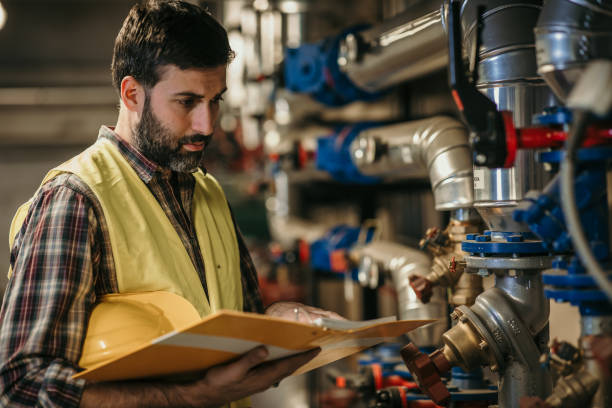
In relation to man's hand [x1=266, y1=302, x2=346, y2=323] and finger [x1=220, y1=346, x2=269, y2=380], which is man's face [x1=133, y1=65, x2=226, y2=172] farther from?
finger [x1=220, y1=346, x2=269, y2=380]

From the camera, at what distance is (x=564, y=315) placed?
1.31 metres

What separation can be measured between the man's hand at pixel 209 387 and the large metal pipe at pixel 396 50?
76 centimetres

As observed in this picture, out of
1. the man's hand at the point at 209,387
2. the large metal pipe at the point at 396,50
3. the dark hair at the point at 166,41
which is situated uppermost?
the large metal pipe at the point at 396,50

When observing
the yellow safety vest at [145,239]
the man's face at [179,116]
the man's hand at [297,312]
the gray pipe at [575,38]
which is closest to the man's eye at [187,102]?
the man's face at [179,116]

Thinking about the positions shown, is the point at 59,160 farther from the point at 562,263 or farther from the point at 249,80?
the point at 562,263

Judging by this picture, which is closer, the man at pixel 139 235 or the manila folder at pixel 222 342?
the manila folder at pixel 222 342

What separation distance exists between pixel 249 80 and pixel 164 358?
372 centimetres

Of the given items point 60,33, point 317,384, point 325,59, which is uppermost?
point 60,33

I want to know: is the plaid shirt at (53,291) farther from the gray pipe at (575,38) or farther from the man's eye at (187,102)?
the gray pipe at (575,38)

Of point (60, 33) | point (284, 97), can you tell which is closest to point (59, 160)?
point (60, 33)

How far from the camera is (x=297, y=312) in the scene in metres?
1.40

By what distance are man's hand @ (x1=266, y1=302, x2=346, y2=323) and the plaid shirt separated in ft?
1.23

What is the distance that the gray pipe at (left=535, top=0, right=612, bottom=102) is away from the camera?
893 mm

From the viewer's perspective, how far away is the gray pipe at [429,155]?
4.58ft
